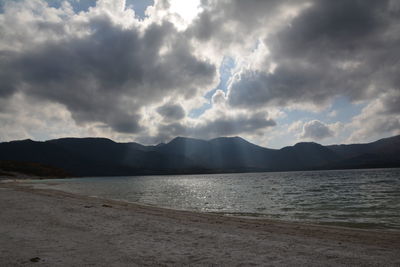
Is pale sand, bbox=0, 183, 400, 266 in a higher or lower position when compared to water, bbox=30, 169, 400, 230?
higher

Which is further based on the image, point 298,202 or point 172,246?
point 298,202

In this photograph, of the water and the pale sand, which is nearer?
the pale sand

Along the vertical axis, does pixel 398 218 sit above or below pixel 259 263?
below

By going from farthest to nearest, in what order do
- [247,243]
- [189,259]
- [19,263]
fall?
[247,243] < [189,259] < [19,263]

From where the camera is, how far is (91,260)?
27.5ft

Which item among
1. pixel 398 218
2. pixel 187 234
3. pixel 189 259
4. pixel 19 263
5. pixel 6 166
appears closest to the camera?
pixel 19 263

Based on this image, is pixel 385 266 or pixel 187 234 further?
pixel 187 234

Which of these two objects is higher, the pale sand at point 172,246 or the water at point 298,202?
the pale sand at point 172,246

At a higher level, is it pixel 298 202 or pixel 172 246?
pixel 172 246

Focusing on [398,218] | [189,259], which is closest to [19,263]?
[189,259]

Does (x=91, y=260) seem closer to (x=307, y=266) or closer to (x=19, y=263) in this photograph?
(x=19, y=263)

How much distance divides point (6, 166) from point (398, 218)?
733 feet

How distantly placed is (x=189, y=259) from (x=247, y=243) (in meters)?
3.93

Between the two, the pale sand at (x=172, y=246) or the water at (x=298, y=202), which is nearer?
the pale sand at (x=172, y=246)
